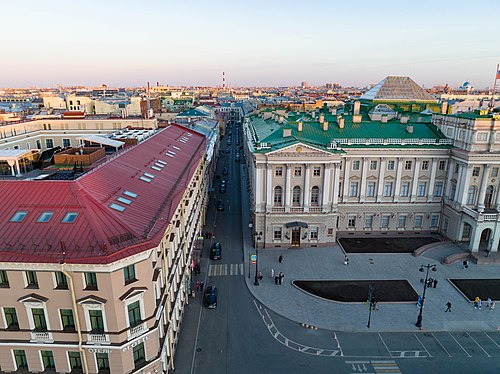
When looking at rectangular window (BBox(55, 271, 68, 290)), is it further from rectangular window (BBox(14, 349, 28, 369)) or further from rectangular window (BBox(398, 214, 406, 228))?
rectangular window (BBox(398, 214, 406, 228))

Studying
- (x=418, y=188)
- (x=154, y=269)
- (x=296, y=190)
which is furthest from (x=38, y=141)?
(x=418, y=188)

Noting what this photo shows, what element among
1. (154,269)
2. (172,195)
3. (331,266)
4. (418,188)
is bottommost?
(331,266)

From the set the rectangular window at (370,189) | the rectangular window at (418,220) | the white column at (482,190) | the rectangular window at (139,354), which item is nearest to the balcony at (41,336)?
the rectangular window at (139,354)

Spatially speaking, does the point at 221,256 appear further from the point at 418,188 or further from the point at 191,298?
the point at 418,188

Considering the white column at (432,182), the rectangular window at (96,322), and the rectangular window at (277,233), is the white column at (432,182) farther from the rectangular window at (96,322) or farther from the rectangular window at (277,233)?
Result: the rectangular window at (96,322)

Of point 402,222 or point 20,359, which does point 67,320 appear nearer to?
point 20,359

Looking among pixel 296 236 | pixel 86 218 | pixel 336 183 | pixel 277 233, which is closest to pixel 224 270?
pixel 277 233

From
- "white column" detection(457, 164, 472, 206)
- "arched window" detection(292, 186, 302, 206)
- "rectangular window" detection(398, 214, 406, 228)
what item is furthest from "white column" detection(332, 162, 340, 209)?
"white column" detection(457, 164, 472, 206)
